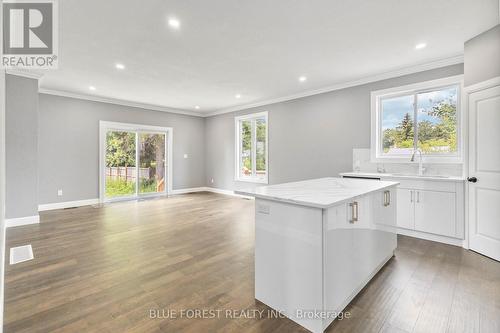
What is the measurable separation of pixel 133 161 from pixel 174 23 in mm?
4967

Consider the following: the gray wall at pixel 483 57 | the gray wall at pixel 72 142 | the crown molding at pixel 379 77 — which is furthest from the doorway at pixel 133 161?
the gray wall at pixel 483 57

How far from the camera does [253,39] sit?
3107 mm

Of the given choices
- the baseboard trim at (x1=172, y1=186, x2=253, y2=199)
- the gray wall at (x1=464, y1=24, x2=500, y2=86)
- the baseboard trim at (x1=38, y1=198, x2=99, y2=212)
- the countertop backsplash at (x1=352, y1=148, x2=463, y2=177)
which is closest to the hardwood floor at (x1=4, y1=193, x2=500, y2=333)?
the countertop backsplash at (x1=352, y1=148, x2=463, y2=177)

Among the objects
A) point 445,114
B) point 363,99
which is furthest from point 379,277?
point 363,99

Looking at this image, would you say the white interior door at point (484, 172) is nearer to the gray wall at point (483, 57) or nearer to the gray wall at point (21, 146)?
the gray wall at point (483, 57)

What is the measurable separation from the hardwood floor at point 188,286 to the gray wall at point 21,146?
79 centimetres

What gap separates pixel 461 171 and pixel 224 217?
4052 mm

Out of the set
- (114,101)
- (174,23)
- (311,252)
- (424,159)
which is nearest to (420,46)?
(424,159)

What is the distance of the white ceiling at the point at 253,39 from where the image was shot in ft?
8.09

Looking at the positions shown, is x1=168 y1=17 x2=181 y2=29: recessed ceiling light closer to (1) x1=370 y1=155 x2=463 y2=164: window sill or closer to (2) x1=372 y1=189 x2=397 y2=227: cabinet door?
(2) x1=372 y1=189 x2=397 y2=227: cabinet door

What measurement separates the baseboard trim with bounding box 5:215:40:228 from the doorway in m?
1.76

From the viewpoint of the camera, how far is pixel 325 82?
4.85m

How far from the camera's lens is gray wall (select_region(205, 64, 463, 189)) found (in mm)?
4582

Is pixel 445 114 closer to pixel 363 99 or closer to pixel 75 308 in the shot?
pixel 363 99
